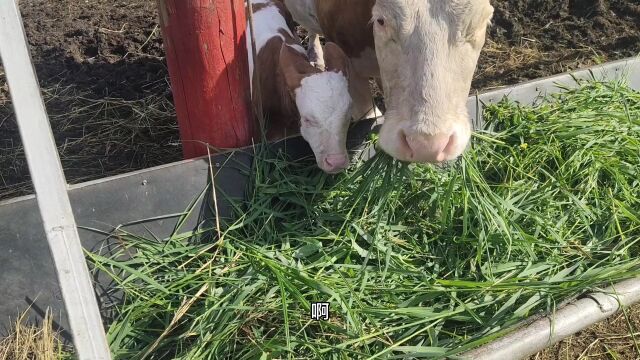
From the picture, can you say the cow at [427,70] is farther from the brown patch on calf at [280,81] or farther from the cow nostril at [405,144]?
the brown patch on calf at [280,81]

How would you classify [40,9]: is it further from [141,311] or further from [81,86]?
[141,311]

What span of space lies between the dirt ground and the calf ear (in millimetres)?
1076

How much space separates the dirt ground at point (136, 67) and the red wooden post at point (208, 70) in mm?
849

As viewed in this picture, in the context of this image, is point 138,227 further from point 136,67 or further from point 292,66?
point 136,67

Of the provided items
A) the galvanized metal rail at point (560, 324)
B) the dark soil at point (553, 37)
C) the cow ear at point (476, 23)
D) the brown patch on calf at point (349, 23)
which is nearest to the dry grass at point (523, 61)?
the dark soil at point (553, 37)

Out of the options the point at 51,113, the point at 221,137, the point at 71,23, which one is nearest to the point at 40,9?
the point at 71,23

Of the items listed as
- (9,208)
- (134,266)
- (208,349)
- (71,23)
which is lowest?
(208,349)

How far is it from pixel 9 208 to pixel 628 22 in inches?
186

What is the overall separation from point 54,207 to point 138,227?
2.35 ft

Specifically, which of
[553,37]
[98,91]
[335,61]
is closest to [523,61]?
[553,37]

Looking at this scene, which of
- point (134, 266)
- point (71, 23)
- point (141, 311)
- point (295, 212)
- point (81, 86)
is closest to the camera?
point (141, 311)

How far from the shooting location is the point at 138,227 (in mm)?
2354

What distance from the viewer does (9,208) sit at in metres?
2.15

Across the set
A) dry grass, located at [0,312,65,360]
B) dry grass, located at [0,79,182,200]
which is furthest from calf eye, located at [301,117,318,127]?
dry grass, located at [0,312,65,360]
